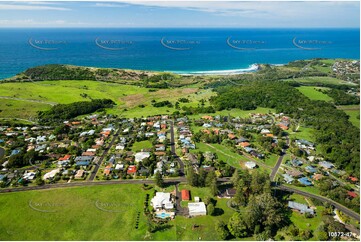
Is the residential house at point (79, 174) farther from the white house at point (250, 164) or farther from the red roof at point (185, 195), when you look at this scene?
the white house at point (250, 164)

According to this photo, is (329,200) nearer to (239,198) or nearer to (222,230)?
(239,198)

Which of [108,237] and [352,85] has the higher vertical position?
[352,85]

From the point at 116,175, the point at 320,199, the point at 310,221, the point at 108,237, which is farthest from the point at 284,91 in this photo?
the point at 108,237

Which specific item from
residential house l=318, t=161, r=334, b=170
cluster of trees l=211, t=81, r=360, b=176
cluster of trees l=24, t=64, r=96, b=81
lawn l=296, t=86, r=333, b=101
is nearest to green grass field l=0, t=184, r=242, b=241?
residential house l=318, t=161, r=334, b=170

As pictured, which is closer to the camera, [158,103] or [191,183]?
[191,183]

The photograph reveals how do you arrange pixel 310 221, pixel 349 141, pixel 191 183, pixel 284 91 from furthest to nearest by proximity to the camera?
pixel 284 91 → pixel 349 141 → pixel 191 183 → pixel 310 221

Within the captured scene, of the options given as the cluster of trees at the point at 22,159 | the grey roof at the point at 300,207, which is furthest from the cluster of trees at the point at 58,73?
the grey roof at the point at 300,207

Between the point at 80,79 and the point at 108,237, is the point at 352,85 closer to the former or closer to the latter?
the point at 108,237
